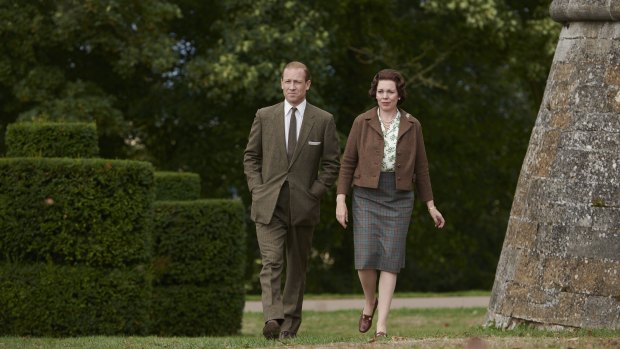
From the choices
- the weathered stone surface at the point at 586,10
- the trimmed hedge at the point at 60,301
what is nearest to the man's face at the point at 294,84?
the weathered stone surface at the point at 586,10

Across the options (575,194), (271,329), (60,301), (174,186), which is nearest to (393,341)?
(271,329)

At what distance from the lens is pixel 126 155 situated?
23.9 metres

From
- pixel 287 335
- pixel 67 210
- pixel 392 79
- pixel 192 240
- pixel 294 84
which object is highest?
pixel 392 79

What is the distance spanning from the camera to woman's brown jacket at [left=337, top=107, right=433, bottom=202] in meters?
8.16

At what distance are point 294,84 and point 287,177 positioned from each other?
1.95 ft

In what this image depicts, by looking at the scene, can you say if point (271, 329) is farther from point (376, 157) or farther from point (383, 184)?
point (376, 157)

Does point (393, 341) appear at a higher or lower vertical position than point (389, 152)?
lower

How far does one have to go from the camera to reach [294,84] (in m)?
8.40

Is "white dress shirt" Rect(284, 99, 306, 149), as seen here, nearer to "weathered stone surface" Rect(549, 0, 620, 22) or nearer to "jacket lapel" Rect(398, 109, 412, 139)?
"jacket lapel" Rect(398, 109, 412, 139)

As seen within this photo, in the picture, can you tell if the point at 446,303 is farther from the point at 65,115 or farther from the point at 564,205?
the point at 564,205

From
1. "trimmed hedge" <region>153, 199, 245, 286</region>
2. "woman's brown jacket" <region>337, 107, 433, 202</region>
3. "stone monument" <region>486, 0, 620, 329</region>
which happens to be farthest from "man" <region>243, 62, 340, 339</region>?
"trimmed hedge" <region>153, 199, 245, 286</region>

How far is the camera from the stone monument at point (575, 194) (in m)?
8.87

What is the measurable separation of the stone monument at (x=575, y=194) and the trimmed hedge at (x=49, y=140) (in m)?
4.30

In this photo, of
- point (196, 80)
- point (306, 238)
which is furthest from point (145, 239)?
point (196, 80)
